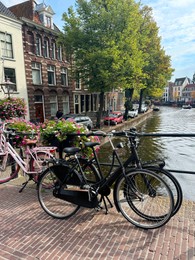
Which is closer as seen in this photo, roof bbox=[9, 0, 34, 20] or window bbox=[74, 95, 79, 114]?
roof bbox=[9, 0, 34, 20]

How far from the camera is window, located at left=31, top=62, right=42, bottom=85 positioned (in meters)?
18.6

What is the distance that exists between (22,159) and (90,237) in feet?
7.19

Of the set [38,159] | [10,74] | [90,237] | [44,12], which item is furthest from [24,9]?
[90,237]

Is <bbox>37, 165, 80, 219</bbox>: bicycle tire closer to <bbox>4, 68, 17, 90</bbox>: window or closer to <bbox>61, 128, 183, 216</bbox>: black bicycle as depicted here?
<bbox>61, 128, 183, 216</bbox>: black bicycle

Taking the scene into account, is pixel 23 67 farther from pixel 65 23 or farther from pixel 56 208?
pixel 56 208

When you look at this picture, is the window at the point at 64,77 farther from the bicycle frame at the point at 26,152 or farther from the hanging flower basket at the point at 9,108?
the bicycle frame at the point at 26,152

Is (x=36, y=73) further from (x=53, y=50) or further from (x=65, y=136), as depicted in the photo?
(x=65, y=136)

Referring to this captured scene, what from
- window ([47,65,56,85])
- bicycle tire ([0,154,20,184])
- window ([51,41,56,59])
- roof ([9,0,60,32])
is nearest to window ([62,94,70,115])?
window ([47,65,56,85])

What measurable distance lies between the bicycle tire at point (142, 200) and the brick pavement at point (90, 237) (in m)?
0.11

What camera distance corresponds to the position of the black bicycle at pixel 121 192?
7.75 ft

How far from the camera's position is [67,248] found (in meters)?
2.07

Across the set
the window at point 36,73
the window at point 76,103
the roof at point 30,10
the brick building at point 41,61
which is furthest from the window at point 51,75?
the window at point 76,103

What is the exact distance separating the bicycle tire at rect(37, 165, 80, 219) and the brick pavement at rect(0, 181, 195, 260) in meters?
0.09

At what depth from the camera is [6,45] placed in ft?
52.2
